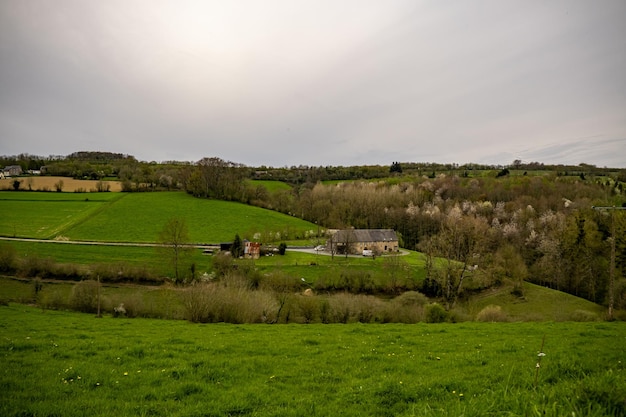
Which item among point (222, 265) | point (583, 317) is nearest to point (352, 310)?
point (583, 317)

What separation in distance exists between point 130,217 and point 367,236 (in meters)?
55.3

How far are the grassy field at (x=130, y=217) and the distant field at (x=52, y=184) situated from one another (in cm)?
474

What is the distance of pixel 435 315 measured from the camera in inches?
1094

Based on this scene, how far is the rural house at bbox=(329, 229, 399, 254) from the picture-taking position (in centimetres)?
7406

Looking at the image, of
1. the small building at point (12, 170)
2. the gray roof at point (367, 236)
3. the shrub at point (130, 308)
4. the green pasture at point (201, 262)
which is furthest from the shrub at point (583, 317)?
the small building at point (12, 170)

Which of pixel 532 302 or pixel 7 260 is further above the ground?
pixel 7 260

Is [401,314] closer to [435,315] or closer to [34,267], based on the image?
[435,315]

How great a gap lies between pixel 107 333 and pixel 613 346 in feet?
72.1

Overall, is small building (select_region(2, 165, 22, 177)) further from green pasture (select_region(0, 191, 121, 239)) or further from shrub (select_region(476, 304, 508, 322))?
shrub (select_region(476, 304, 508, 322))

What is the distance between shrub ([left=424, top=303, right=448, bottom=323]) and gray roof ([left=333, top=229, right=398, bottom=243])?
4635 centimetres

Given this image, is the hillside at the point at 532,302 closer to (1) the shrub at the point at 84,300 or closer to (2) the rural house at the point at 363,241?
(2) the rural house at the point at 363,241

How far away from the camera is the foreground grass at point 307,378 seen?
16.3ft

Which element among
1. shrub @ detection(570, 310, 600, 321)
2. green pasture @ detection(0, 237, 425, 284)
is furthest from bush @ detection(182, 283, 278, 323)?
shrub @ detection(570, 310, 600, 321)

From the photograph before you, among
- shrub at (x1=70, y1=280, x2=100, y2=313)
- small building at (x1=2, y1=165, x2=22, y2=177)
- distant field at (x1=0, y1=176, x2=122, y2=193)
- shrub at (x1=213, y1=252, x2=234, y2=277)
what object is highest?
small building at (x1=2, y1=165, x2=22, y2=177)
